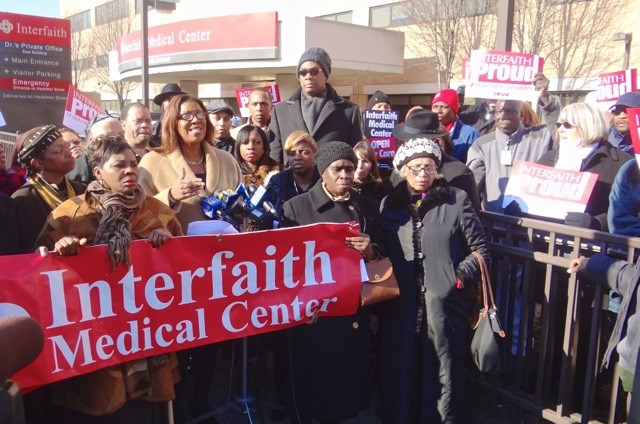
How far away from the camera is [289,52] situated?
20.1 meters

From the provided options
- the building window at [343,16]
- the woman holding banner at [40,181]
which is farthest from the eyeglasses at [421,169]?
the building window at [343,16]

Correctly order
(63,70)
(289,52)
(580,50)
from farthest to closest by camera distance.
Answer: (289,52), (580,50), (63,70)

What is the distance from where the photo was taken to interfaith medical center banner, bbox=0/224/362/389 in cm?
297

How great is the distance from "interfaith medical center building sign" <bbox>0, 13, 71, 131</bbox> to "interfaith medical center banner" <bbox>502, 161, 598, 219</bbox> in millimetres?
13142

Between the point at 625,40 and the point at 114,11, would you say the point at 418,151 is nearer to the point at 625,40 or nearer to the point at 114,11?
the point at 625,40

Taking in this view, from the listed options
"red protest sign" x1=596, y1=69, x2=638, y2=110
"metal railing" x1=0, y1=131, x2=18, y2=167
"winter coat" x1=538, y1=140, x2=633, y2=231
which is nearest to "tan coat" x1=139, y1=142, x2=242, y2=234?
"winter coat" x1=538, y1=140, x2=633, y2=231

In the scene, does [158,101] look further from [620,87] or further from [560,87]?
[560,87]

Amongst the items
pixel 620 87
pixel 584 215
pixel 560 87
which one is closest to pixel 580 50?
pixel 560 87

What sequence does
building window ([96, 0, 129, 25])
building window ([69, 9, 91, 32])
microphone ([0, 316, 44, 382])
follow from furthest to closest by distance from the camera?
building window ([69, 9, 91, 32]) → building window ([96, 0, 129, 25]) → microphone ([0, 316, 44, 382])

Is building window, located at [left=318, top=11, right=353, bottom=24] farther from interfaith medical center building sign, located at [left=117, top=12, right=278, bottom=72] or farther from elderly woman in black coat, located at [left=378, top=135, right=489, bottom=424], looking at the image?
elderly woman in black coat, located at [left=378, top=135, right=489, bottom=424]

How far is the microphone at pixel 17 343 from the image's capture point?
40.6 inches

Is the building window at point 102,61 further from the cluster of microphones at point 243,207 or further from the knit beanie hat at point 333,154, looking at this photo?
the knit beanie hat at point 333,154

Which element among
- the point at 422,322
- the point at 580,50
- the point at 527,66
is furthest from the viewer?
the point at 580,50

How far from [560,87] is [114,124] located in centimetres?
1680
